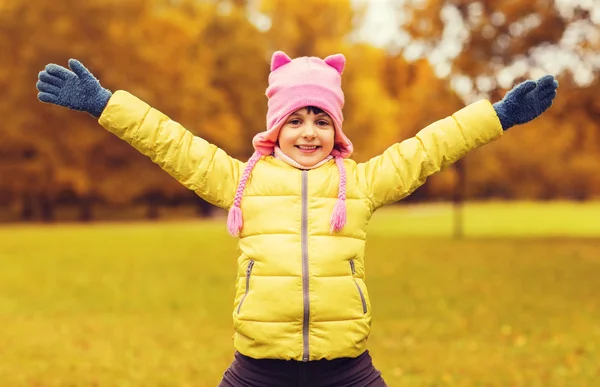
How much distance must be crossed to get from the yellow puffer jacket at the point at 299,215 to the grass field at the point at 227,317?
3.25 meters

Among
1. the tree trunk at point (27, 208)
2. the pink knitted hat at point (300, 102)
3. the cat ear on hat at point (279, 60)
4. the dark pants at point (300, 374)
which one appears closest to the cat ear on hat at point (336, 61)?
the pink knitted hat at point (300, 102)

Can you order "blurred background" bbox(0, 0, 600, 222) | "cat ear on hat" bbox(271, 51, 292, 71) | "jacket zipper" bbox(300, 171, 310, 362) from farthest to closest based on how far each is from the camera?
"blurred background" bbox(0, 0, 600, 222), "cat ear on hat" bbox(271, 51, 292, 71), "jacket zipper" bbox(300, 171, 310, 362)

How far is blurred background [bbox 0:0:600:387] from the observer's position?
7.46 meters

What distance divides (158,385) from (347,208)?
360cm

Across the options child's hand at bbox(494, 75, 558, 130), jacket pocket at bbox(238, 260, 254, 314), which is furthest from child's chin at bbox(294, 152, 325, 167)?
child's hand at bbox(494, 75, 558, 130)

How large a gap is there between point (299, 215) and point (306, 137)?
0.35 m

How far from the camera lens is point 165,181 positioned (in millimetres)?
34938

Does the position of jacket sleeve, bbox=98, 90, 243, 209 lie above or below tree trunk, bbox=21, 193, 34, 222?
below

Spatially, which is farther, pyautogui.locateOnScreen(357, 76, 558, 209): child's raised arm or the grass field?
the grass field

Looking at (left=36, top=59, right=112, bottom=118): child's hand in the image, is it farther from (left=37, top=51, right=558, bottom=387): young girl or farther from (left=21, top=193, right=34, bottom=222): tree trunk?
(left=21, top=193, right=34, bottom=222): tree trunk

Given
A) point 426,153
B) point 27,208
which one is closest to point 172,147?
point 426,153

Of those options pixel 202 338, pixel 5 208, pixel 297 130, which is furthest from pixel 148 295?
pixel 5 208

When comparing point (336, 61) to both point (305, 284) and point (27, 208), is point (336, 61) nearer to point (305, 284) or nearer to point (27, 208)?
point (305, 284)

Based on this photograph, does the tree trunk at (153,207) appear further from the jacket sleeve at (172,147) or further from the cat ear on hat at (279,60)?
the jacket sleeve at (172,147)
